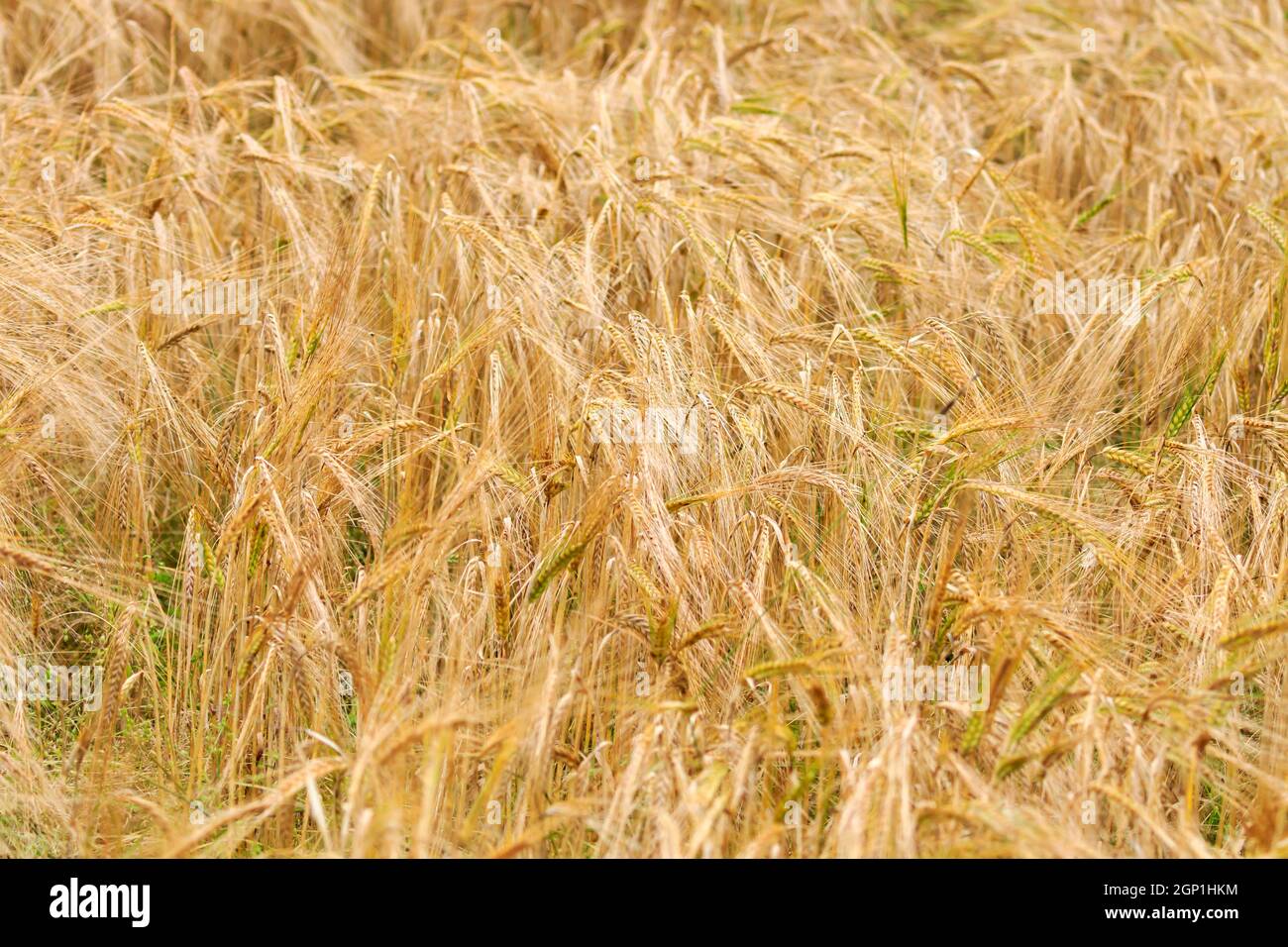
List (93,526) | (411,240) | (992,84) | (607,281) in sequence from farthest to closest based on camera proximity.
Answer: (992,84) → (411,240) → (607,281) → (93,526)

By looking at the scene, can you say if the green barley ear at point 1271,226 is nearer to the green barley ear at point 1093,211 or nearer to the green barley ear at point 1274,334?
the green barley ear at point 1274,334

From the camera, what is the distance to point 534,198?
11.2ft

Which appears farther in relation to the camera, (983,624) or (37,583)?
(37,583)

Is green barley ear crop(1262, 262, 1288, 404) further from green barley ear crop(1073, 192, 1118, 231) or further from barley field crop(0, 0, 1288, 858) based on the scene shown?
green barley ear crop(1073, 192, 1118, 231)

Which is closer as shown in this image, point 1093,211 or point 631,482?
point 631,482

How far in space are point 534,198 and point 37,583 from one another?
5.17 feet

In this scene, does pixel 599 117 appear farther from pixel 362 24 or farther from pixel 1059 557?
pixel 1059 557

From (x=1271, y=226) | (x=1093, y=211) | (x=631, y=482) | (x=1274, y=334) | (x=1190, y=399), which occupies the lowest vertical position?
(x=631, y=482)

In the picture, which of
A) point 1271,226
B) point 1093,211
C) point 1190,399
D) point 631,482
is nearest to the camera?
point 631,482

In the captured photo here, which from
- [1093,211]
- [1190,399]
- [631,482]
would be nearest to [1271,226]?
[1093,211]

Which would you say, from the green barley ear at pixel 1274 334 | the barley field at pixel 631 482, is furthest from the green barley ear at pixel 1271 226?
the green barley ear at pixel 1274 334

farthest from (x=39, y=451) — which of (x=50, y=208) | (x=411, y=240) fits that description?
(x=411, y=240)

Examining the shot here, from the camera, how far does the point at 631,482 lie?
7.46ft

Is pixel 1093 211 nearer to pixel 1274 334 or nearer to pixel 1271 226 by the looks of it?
pixel 1271 226
